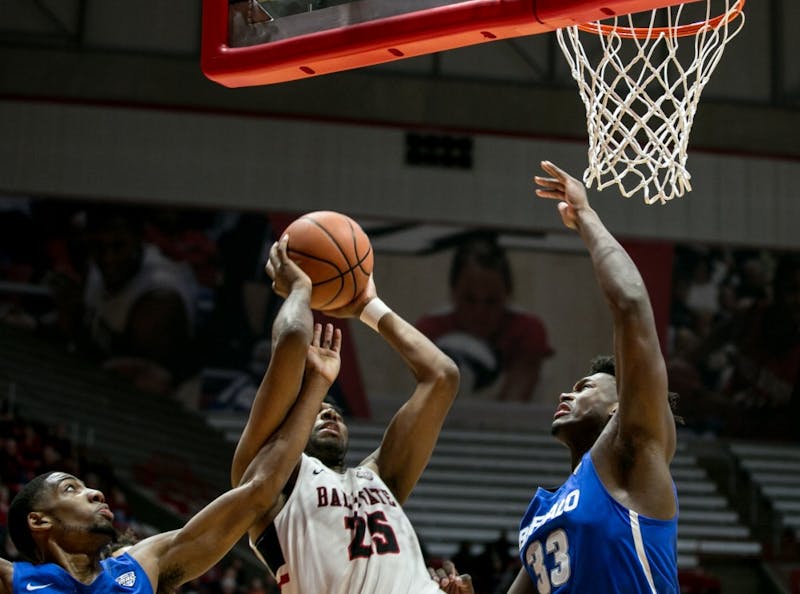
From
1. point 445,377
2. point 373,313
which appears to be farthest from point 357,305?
point 445,377

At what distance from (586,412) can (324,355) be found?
87cm

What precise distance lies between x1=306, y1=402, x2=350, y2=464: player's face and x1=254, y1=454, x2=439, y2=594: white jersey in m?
0.17

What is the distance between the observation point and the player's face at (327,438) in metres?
3.90

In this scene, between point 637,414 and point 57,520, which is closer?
point 637,414

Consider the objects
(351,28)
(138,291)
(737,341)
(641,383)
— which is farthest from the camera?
(737,341)

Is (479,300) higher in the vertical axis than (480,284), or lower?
lower

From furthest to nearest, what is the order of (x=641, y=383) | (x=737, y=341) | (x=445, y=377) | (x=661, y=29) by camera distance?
(x=737, y=341) → (x=661, y=29) → (x=445, y=377) → (x=641, y=383)

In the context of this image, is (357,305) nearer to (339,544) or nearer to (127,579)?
(339,544)

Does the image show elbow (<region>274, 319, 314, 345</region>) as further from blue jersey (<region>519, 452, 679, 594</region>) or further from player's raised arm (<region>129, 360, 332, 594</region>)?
blue jersey (<region>519, 452, 679, 594</region>)

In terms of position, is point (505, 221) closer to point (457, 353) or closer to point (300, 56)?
point (457, 353)

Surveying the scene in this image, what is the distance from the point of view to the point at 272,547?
11.8ft

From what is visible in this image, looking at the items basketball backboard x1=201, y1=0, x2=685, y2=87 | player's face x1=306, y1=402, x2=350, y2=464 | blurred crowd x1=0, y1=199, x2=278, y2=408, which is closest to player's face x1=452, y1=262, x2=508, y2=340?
blurred crowd x1=0, y1=199, x2=278, y2=408

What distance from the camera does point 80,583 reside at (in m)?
3.39

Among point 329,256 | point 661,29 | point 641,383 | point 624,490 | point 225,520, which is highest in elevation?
point 661,29
